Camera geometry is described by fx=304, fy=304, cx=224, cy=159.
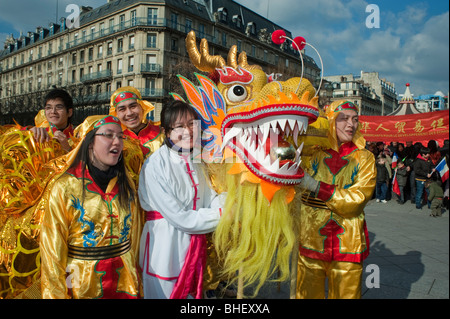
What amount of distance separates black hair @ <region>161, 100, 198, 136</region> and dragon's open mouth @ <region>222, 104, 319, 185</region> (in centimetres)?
33

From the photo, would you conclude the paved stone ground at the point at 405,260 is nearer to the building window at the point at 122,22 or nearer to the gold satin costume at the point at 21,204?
the gold satin costume at the point at 21,204

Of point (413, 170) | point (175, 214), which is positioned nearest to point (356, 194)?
point (175, 214)

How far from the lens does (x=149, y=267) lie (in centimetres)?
190

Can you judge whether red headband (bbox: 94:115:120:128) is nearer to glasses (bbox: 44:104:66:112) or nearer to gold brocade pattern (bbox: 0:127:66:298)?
gold brocade pattern (bbox: 0:127:66:298)

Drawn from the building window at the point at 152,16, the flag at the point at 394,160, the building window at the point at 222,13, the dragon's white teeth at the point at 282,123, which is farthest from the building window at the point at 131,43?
the dragon's white teeth at the point at 282,123

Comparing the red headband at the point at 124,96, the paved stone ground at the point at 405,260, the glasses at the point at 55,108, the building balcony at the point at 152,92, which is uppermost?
the building balcony at the point at 152,92

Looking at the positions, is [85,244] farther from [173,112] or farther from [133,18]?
[133,18]

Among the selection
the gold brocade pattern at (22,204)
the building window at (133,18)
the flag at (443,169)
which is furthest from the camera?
the building window at (133,18)

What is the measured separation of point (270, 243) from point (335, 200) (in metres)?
0.69

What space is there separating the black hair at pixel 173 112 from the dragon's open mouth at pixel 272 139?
0.33 m

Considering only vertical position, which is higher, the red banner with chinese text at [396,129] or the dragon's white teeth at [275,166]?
the red banner with chinese text at [396,129]

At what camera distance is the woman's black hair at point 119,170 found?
6.03 feet
